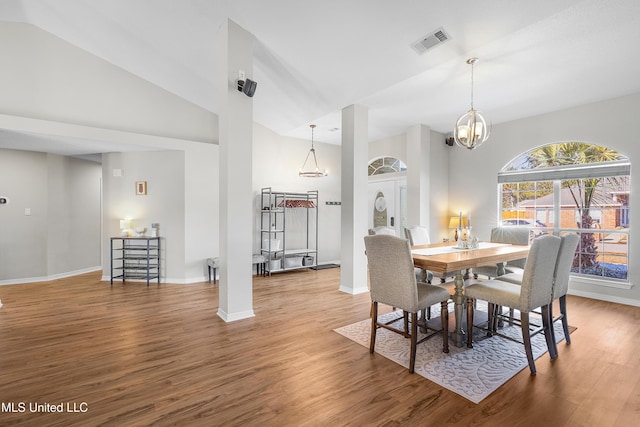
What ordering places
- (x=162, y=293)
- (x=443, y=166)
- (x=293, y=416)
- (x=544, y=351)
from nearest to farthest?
(x=293, y=416) < (x=544, y=351) < (x=162, y=293) < (x=443, y=166)

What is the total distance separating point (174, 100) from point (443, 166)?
4969mm

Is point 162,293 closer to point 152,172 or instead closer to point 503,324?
point 152,172

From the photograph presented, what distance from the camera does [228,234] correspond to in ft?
10.5

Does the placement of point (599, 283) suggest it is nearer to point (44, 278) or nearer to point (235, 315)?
point (235, 315)

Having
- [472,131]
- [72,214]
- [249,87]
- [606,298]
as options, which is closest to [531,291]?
[472,131]

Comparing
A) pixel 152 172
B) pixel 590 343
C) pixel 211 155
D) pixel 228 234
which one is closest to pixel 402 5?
pixel 228 234

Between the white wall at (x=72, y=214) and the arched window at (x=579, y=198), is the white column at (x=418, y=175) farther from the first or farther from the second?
the white wall at (x=72, y=214)

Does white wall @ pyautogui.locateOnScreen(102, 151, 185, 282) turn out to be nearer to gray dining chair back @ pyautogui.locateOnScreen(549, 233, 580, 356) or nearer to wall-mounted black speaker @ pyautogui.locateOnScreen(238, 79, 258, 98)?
wall-mounted black speaker @ pyautogui.locateOnScreen(238, 79, 258, 98)

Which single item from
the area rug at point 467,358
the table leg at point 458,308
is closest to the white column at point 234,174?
the area rug at point 467,358

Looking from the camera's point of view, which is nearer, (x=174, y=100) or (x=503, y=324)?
(x=503, y=324)

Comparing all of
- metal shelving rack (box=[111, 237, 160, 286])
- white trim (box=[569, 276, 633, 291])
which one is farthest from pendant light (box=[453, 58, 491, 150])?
metal shelving rack (box=[111, 237, 160, 286])

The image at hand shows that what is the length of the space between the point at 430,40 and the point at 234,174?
7.80 ft

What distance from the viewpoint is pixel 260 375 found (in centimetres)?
220

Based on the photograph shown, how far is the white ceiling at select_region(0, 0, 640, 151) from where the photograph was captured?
2.61 m
